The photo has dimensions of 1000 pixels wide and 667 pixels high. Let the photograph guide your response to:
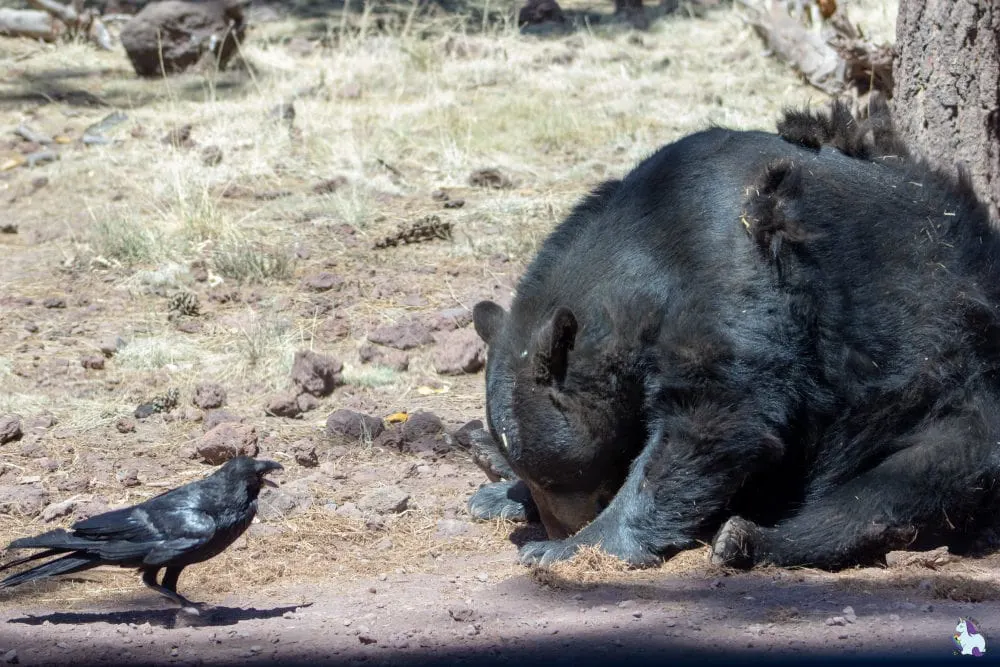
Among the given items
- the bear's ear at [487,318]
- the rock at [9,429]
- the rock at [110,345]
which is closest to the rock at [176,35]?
the rock at [110,345]

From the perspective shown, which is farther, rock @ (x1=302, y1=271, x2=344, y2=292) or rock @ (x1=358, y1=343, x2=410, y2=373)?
rock @ (x1=302, y1=271, x2=344, y2=292)

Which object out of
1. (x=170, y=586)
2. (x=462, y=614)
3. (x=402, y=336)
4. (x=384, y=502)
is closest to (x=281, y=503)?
(x=384, y=502)

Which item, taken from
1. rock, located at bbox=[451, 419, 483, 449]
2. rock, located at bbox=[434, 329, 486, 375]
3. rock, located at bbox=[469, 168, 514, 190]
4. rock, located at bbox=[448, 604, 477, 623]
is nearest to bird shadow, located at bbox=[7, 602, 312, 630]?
rock, located at bbox=[448, 604, 477, 623]

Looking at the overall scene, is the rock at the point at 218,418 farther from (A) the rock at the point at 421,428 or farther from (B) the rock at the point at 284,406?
(A) the rock at the point at 421,428

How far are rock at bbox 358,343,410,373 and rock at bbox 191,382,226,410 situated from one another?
1.02 m

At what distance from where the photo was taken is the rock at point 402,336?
8.34 meters

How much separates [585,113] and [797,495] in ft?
25.6

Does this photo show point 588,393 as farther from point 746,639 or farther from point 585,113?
point 585,113

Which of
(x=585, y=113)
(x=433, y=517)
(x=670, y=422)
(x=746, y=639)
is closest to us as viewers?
(x=746, y=639)

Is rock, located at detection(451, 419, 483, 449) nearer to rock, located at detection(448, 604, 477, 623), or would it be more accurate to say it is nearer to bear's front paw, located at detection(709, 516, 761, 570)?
bear's front paw, located at detection(709, 516, 761, 570)

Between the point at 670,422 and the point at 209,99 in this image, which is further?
the point at 209,99

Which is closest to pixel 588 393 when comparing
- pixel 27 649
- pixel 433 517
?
pixel 433 517

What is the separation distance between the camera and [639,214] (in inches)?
220

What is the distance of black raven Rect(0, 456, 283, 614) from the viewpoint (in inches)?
178
